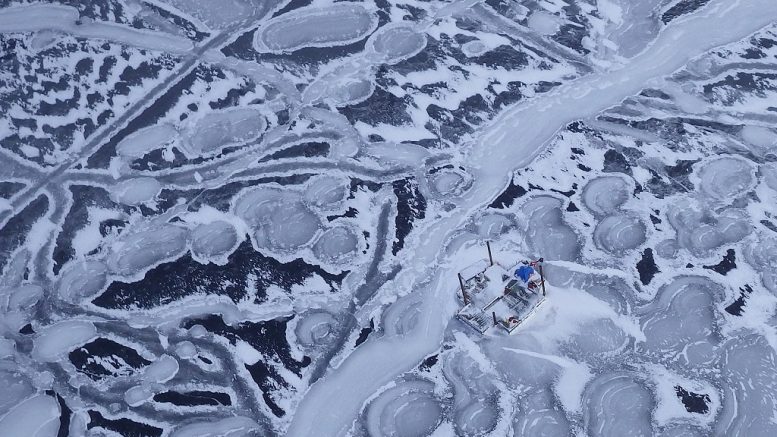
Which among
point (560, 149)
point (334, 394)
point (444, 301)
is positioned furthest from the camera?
point (560, 149)

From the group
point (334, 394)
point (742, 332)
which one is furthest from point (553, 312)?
point (334, 394)

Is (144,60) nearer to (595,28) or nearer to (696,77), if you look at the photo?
(595,28)

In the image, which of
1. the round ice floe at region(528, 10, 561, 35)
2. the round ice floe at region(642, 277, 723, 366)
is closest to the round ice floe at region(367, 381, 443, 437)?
the round ice floe at region(642, 277, 723, 366)

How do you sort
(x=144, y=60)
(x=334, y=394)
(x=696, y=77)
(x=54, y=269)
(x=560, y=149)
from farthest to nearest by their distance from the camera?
(x=144, y=60) < (x=696, y=77) < (x=560, y=149) < (x=54, y=269) < (x=334, y=394)

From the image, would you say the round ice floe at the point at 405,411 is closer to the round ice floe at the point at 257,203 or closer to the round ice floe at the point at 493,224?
the round ice floe at the point at 493,224

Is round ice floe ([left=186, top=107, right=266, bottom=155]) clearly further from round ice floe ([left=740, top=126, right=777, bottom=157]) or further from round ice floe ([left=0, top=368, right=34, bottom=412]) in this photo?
round ice floe ([left=740, top=126, right=777, bottom=157])

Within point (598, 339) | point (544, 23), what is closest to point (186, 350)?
point (598, 339)

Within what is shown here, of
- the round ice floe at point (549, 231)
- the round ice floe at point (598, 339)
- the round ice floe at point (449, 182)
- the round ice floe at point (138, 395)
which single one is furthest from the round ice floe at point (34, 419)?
the round ice floe at point (549, 231)
